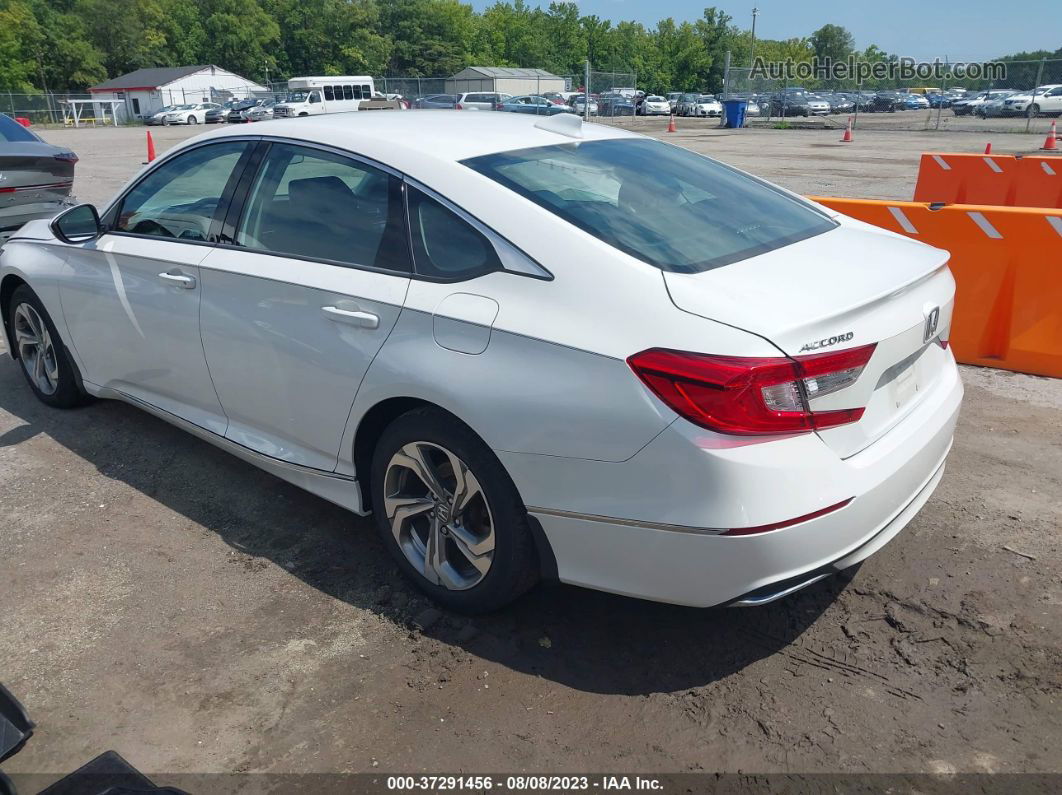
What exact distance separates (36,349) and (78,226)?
1.10 metres

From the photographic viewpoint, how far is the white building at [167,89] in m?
73.0

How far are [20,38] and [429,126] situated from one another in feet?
324

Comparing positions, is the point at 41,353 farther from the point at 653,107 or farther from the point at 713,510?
the point at 653,107

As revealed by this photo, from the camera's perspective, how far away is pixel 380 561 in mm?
3555

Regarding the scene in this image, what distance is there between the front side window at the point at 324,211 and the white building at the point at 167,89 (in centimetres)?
7272

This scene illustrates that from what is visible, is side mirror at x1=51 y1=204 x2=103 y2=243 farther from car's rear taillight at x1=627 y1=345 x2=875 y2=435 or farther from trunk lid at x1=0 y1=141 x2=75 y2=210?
trunk lid at x1=0 y1=141 x2=75 y2=210

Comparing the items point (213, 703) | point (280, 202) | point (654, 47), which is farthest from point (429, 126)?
point (654, 47)

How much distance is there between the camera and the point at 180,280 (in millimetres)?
3750

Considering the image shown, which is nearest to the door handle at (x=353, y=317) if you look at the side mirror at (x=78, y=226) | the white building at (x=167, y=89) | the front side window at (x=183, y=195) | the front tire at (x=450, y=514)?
the front tire at (x=450, y=514)

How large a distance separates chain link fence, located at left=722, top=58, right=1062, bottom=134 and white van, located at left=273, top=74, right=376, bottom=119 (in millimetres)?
22568

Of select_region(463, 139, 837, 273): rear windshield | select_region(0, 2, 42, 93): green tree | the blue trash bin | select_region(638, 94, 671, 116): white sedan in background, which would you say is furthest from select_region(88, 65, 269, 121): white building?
select_region(463, 139, 837, 273): rear windshield

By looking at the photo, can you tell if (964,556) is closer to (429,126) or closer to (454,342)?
(454,342)

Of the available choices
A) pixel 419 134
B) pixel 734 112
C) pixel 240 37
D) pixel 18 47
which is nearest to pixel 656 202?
pixel 419 134

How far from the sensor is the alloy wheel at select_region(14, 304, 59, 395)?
4957 millimetres
